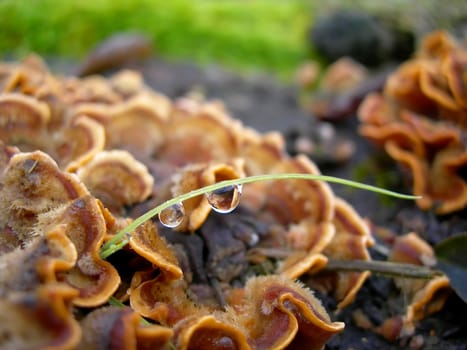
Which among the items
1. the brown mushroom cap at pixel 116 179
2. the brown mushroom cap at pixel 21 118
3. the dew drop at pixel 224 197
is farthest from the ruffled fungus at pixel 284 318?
the brown mushroom cap at pixel 21 118

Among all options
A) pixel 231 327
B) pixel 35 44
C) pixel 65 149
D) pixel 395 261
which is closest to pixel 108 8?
pixel 35 44

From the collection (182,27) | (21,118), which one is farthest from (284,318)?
(182,27)

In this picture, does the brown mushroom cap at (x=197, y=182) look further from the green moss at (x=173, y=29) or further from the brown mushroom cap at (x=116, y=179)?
the green moss at (x=173, y=29)

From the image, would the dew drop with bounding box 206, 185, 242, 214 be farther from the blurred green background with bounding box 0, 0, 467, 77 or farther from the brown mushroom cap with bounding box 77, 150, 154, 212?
the blurred green background with bounding box 0, 0, 467, 77

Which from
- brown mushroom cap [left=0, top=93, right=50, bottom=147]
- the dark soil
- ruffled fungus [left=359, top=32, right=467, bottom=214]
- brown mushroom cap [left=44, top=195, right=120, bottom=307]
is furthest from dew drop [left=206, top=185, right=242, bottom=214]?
ruffled fungus [left=359, top=32, right=467, bottom=214]

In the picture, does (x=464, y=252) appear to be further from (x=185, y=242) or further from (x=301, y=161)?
(x=185, y=242)
